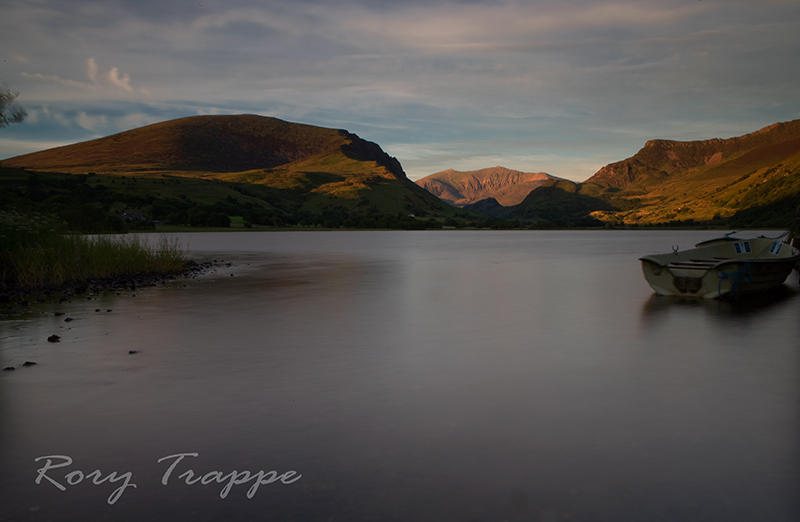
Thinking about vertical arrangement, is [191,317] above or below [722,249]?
below

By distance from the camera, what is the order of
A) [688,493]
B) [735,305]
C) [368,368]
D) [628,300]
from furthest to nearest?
[628,300] < [735,305] < [368,368] < [688,493]

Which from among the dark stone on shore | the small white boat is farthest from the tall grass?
the small white boat

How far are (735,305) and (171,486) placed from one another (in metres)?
22.1

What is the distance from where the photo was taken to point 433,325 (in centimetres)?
1800

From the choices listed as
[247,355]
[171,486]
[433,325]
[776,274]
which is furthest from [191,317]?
[776,274]

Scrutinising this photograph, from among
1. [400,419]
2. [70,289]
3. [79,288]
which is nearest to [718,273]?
[400,419]

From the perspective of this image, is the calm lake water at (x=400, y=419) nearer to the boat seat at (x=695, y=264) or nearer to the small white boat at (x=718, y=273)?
the small white boat at (x=718, y=273)

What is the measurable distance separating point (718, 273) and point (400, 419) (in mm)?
18840

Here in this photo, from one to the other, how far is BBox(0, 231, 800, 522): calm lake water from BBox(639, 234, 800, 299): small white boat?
3.78 m

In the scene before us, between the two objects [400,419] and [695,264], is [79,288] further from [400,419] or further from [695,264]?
[695,264]

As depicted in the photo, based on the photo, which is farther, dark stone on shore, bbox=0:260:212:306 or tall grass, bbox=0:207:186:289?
tall grass, bbox=0:207:186:289

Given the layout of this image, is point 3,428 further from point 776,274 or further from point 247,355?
point 776,274

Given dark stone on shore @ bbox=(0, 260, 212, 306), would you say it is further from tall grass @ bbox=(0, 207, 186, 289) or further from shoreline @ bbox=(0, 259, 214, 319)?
tall grass @ bbox=(0, 207, 186, 289)

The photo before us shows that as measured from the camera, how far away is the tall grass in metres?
24.4
